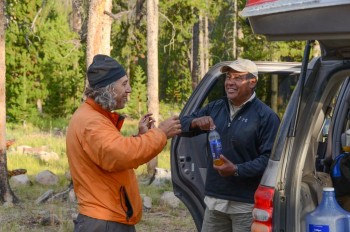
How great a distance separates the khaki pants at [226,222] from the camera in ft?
15.4

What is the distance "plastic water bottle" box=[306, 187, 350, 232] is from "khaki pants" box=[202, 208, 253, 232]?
1.20m

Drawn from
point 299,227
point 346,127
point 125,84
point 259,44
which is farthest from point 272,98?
point 259,44

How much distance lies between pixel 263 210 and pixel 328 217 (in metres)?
0.36

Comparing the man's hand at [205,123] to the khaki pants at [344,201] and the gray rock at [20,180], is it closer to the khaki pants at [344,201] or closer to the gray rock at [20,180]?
the khaki pants at [344,201]

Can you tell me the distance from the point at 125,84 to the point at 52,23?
79.9 ft

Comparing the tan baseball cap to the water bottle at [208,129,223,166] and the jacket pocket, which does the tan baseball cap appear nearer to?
the water bottle at [208,129,223,166]

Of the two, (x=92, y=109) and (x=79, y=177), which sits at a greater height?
(x=92, y=109)

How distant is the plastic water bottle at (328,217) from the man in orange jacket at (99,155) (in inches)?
37.5

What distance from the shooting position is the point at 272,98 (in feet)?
26.8

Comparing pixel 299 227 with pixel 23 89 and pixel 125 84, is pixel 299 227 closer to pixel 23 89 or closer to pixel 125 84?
pixel 125 84

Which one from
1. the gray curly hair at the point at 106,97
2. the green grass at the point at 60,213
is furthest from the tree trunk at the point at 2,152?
the gray curly hair at the point at 106,97

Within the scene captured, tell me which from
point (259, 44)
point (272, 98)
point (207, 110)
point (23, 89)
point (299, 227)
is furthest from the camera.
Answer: point (23, 89)

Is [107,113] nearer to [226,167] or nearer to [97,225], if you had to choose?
A: [97,225]

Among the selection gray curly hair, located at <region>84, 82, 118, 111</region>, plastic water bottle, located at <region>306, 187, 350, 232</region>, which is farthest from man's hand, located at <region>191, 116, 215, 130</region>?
plastic water bottle, located at <region>306, 187, 350, 232</region>
